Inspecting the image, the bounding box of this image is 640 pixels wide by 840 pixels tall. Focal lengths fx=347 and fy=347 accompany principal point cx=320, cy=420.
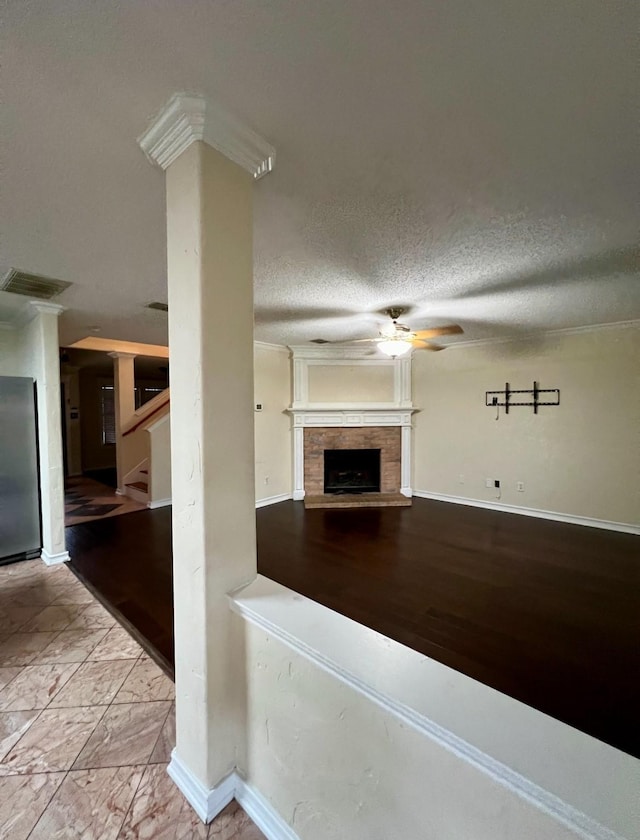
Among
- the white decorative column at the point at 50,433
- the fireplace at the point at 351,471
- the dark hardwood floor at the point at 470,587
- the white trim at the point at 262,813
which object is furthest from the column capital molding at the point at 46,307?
the fireplace at the point at 351,471

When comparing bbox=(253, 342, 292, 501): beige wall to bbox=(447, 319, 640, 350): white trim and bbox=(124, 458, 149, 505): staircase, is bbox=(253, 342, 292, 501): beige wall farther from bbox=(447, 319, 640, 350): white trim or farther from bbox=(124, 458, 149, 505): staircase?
bbox=(447, 319, 640, 350): white trim

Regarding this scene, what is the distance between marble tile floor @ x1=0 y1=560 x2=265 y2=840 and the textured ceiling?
2390 mm

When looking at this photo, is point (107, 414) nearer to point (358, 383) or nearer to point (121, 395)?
point (121, 395)

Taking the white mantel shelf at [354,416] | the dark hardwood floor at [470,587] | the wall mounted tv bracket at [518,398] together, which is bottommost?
the dark hardwood floor at [470,587]

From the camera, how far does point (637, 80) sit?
0.98 metres

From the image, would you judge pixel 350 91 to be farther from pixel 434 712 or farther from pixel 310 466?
pixel 310 466

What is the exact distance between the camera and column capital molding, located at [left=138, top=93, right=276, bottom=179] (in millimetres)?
1050

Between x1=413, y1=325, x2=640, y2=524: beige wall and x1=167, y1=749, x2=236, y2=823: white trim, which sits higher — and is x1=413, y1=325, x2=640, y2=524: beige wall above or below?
above

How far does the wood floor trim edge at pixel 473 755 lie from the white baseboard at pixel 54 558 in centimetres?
327

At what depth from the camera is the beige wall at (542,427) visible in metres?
4.04

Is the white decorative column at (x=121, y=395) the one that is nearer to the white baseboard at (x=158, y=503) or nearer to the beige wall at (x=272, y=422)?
the white baseboard at (x=158, y=503)

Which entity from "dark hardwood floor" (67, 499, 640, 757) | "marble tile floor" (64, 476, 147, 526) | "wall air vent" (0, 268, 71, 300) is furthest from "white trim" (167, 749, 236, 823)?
"marble tile floor" (64, 476, 147, 526)

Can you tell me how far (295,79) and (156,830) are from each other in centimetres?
244

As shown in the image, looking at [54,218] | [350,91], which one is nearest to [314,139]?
[350,91]
